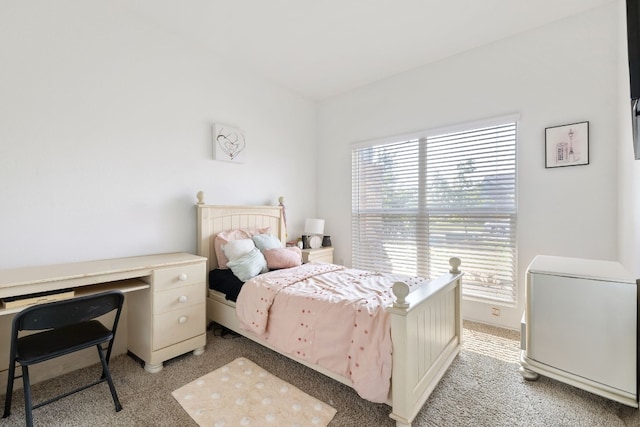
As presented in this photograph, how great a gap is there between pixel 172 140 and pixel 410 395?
2764 mm

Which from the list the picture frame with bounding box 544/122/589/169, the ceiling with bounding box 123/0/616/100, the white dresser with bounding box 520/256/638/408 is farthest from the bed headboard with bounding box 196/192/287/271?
the picture frame with bounding box 544/122/589/169

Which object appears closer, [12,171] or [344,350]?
[344,350]

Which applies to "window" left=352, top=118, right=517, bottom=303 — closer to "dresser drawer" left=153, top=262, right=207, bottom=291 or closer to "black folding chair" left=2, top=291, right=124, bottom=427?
"dresser drawer" left=153, top=262, right=207, bottom=291

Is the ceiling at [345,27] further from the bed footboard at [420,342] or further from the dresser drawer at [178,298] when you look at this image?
the dresser drawer at [178,298]

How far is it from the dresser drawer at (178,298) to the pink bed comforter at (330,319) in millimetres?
325

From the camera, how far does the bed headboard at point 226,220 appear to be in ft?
9.04

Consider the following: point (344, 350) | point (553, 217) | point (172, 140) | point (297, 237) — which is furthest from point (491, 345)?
point (172, 140)

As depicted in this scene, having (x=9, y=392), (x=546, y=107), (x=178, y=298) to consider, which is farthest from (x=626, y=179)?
(x=9, y=392)

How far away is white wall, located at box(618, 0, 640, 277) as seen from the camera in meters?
1.69

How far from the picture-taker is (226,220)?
2959 millimetres

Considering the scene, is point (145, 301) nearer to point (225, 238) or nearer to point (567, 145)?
point (225, 238)

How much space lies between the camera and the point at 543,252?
258cm

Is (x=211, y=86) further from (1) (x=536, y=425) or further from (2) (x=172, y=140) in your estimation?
Answer: (1) (x=536, y=425)

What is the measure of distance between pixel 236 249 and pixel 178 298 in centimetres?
65
